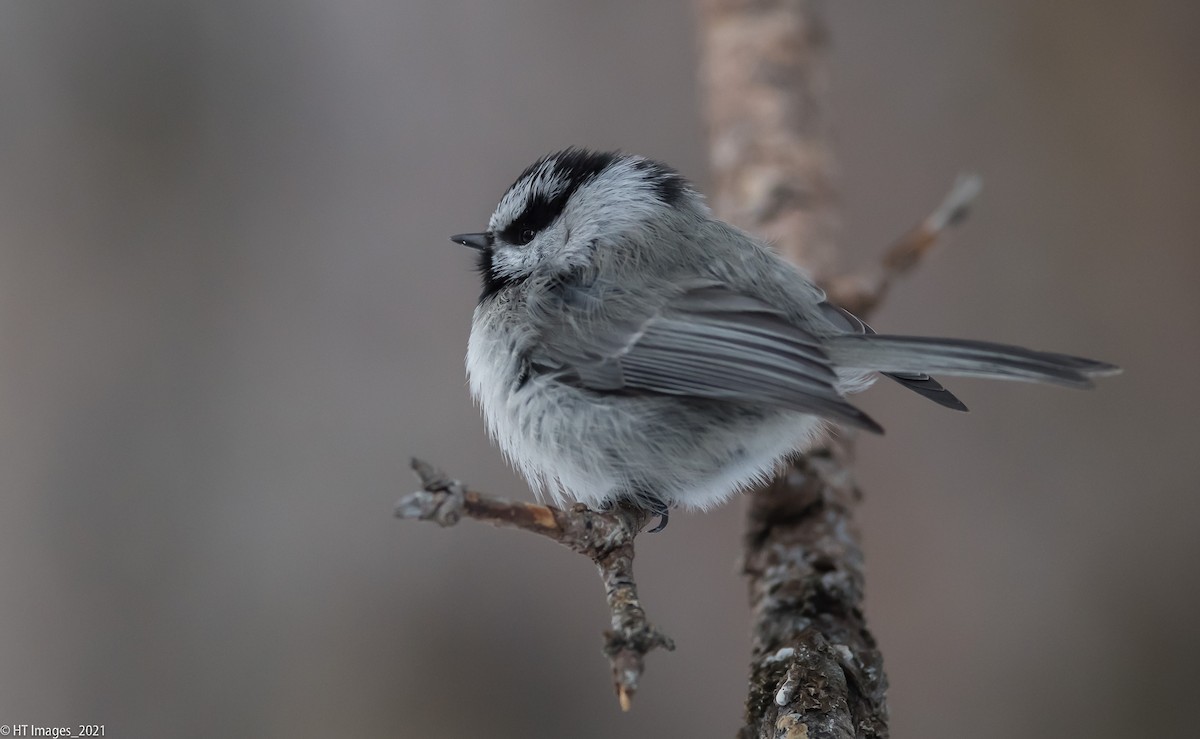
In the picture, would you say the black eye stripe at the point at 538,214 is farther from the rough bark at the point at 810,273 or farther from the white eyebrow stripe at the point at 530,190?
the rough bark at the point at 810,273

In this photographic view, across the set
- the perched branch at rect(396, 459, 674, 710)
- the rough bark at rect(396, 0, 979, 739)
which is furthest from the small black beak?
the perched branch at rect(396, 459, 674, 710)

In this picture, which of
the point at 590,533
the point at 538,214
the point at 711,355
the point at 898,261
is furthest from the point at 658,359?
the point at 898,261

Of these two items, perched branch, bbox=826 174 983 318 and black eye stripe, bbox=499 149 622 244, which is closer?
black eye stripe, bbox=499 149 622 244

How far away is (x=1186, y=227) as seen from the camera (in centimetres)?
301

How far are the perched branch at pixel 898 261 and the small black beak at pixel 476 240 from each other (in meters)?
0.88

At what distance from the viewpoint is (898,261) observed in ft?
7.94

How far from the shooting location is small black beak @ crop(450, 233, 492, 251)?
2.02 meters

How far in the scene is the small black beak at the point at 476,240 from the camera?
2.02m

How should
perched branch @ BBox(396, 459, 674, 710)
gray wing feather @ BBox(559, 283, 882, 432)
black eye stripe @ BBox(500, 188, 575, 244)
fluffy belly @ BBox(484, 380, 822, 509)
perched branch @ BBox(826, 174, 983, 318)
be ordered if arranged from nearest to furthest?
perched branch @ BBox(396, 459, 674, 710) → gray wing feather @ BBox(559, 283, 882, 432) → fluffy belly @ BBox(484, 380, 822, 509) → black eye stripe @ BBox(500, 188, 575, 244) → perched branch @ BBox(826, 174, 983, 318)

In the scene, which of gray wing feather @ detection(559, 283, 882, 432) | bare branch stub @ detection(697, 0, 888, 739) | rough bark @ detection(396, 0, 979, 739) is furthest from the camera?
gray wing feather @ detection(559, 283, 882, 432)

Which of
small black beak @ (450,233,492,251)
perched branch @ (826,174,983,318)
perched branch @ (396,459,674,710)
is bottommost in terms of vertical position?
perched branch @ (396,459,674,710)

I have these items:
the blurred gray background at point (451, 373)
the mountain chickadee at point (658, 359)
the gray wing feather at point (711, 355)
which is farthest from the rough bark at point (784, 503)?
the blurred gray background at point (451, 373)

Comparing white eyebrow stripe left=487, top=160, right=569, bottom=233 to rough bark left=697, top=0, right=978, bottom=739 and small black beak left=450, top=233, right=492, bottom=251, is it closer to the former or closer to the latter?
small black beak left=450, top=233, right=492, bottom=251

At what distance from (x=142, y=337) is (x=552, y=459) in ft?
7.05
